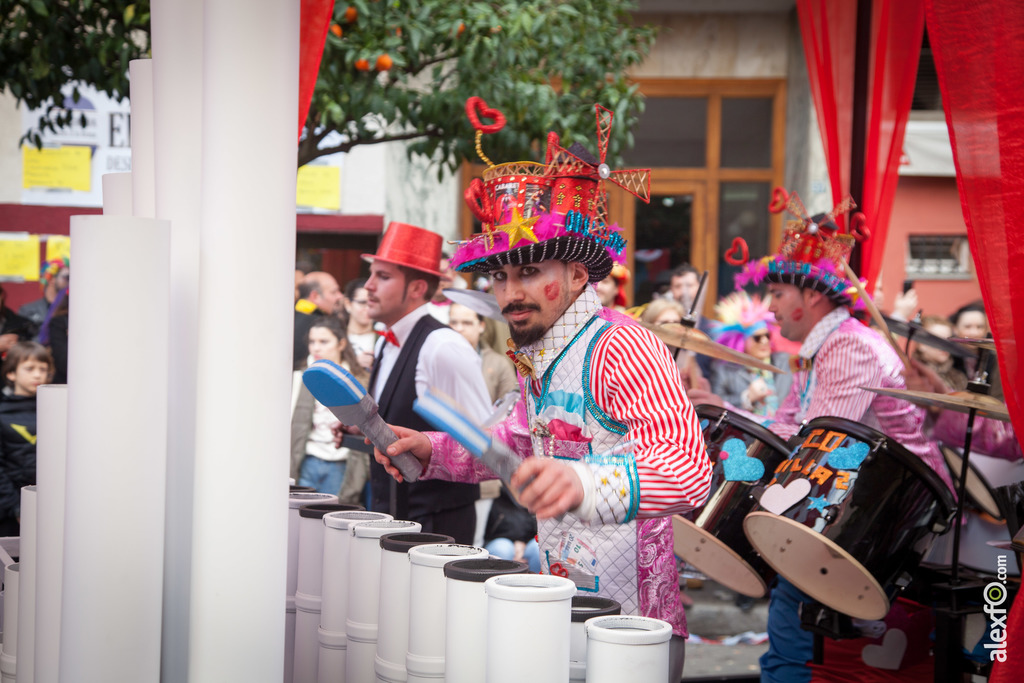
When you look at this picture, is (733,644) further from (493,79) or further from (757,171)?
(757,171)

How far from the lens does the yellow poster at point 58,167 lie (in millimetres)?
9484

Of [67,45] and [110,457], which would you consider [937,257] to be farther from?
[110,457]

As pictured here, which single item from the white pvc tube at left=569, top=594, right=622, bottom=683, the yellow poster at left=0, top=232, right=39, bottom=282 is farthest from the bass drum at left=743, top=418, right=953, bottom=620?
the yellow poster at left=0, top=232, right=39, bottom=282

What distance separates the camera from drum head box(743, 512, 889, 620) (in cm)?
305

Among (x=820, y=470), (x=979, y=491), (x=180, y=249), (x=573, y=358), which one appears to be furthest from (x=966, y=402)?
(x=180, y=249)

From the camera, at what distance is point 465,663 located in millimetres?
1736

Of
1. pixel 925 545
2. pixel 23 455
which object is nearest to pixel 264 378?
pixel 925 545

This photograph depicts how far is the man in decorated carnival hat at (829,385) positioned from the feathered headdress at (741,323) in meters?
2.02

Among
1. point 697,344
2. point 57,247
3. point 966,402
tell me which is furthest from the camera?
point 57,247

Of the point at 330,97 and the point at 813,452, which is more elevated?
the point at 330,97

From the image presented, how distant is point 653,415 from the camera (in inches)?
78.7

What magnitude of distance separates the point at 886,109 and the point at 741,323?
6.63ft

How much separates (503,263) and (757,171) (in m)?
8.30

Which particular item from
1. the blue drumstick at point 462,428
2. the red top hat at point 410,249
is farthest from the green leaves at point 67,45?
the blue drumstick at point 462,428
